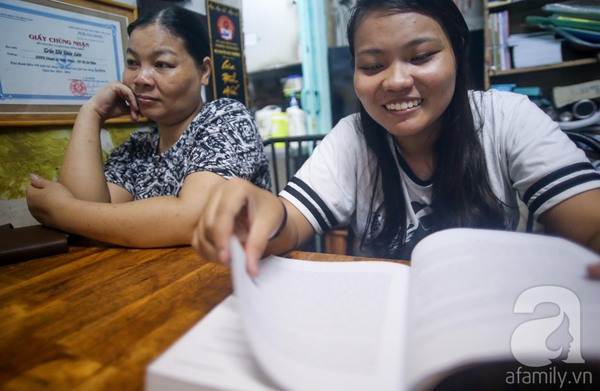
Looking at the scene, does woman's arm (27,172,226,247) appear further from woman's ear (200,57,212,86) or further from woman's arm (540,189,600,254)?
woman's arm (540,189,600,254)

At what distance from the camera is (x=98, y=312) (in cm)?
44

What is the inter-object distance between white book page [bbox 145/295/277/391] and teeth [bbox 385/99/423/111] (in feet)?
1.84

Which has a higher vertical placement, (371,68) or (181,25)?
(181,25)

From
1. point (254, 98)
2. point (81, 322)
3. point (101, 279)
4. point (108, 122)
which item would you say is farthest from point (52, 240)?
point (254, 98)

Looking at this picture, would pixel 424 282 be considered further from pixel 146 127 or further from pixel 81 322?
pixel 146 127

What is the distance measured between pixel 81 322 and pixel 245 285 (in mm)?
240

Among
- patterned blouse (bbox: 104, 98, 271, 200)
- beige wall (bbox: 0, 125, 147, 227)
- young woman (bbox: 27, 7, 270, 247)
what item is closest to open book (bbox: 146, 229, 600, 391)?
young woman (bbox: 27, 7, 270, 247)

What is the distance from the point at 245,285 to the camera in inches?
13.0

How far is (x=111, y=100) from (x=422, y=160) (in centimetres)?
87

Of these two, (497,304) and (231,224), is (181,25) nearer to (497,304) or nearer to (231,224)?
(231,224)

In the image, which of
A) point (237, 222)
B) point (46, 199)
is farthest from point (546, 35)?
point (46, 199)

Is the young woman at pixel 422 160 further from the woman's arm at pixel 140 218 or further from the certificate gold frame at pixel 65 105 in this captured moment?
the certificate gold frame at pixel 65 105

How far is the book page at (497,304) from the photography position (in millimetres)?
267

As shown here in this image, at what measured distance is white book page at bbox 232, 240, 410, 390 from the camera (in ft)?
0.89
